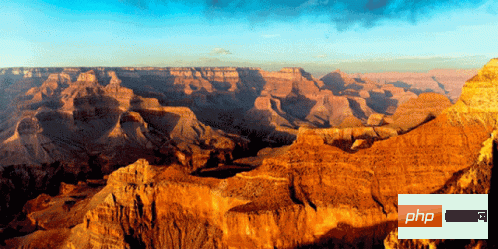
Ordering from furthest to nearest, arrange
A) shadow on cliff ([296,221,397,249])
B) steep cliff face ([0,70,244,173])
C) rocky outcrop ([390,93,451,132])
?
steep cliff face ([0,70,244,173])
rocky outcrop ([390,93,451,132])
shadow on cliff ([296,221,397,249])

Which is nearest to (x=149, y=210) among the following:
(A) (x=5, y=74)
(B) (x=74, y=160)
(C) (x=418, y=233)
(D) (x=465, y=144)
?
(C) (x=418, y=233)

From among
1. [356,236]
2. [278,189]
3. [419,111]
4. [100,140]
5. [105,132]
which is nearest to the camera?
[356,236]

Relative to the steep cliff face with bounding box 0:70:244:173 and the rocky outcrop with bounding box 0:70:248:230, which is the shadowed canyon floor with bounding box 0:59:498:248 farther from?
the steep cliff face with bounding box 0:70:244:173

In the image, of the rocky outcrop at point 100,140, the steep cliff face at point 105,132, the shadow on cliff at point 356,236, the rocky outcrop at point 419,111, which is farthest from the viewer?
the steep cliff face at point 105,132

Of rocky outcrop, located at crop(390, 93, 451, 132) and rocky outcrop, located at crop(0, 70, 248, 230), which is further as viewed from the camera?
rocky outcrop, located at crop(0, 70, 248, 230)

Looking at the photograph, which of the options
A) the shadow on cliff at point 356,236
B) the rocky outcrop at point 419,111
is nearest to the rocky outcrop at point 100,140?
the rocky outcrop at point 419,111

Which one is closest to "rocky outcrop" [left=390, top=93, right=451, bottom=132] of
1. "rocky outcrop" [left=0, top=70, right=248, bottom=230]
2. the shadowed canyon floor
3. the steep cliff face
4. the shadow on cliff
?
the shadowed canyon floor

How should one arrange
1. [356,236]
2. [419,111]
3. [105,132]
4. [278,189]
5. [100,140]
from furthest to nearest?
[105,132] < [100,140] < [419,111] < [278,189] < [356,236]

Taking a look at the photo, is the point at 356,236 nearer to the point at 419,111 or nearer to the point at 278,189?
the point at 278,189

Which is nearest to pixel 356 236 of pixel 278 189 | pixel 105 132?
pixel 278 189

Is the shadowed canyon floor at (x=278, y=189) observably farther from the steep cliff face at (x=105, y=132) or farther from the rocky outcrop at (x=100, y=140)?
the steep cliff face at (x=105, y=132)
